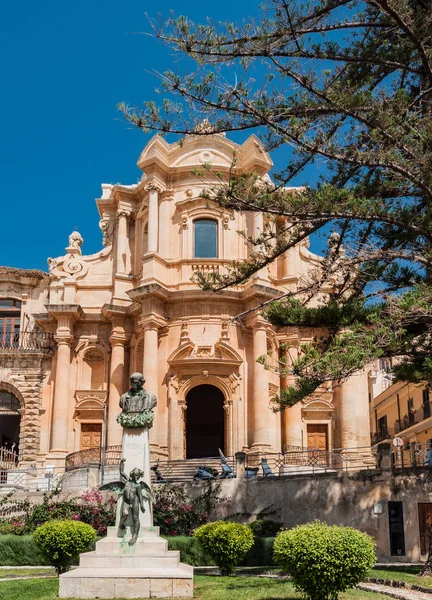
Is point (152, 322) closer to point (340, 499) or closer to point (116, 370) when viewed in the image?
point (116, 370)

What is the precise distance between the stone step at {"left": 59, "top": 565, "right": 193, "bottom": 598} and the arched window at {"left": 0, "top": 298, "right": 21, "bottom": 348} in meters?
24.2

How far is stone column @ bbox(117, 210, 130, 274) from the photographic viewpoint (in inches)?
1364

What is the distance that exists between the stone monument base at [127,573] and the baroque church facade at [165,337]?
16.5 metres

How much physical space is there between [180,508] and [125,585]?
11.2 meters

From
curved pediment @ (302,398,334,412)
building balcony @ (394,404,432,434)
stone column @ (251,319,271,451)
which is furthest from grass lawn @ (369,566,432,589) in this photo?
building balcony @ (394,404,432,434)

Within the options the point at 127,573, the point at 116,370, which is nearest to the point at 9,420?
the point at 116,370

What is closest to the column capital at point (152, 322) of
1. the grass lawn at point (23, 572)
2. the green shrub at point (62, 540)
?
the grass lawn at point (23, 572)

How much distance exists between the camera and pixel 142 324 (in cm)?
3144

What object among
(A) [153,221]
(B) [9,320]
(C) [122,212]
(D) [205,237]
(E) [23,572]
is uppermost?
(C) [122,212]

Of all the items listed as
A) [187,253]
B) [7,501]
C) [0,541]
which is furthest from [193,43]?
[187,253]

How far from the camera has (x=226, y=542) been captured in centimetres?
1598

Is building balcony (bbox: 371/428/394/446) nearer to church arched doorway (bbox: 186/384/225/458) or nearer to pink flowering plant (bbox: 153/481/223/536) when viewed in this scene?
church arched doorway (bbox: 186/384/225/458)

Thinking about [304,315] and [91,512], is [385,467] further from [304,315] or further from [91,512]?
[91,512]

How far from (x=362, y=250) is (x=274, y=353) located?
51.7 feet
